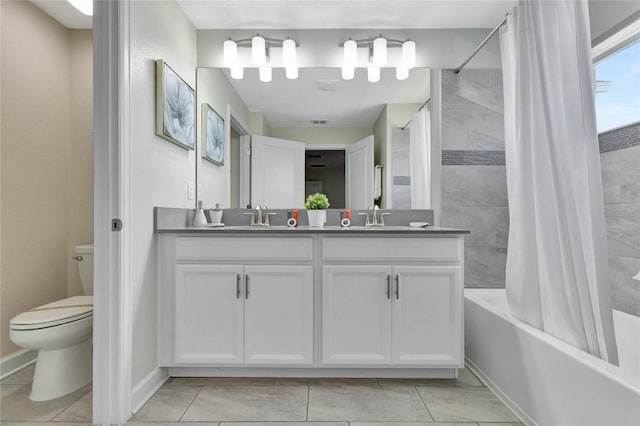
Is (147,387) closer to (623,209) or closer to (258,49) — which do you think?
(258,49)

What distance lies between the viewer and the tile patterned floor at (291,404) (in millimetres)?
1611

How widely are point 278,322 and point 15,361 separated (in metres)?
1.69

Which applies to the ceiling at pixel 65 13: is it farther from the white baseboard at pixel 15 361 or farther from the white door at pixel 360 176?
the white baseboard at pixel 15 361

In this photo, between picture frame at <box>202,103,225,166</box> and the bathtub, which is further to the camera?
picture frame at <box>202,103,225,166</box>

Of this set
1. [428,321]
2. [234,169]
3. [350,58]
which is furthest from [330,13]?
[428,321]

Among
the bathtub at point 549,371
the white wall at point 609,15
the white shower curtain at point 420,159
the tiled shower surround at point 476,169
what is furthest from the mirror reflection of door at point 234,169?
the white wall at point 609,15

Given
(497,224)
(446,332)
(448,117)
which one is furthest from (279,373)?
(448,117)

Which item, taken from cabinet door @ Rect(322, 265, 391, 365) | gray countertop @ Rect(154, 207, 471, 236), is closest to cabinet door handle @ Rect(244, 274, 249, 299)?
gray countertop @ Rect(154, 207, 471, 236)

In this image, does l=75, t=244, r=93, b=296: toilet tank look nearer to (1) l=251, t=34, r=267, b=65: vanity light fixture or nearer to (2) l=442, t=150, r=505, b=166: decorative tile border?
(1) l=251, t=34, r=267, b=65: vanity light fixture

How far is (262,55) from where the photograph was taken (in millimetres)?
2521

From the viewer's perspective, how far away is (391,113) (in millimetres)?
2562

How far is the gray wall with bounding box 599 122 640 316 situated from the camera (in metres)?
1.98

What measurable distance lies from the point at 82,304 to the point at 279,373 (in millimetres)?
1197

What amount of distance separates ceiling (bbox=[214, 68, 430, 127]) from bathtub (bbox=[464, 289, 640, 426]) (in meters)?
1.46
